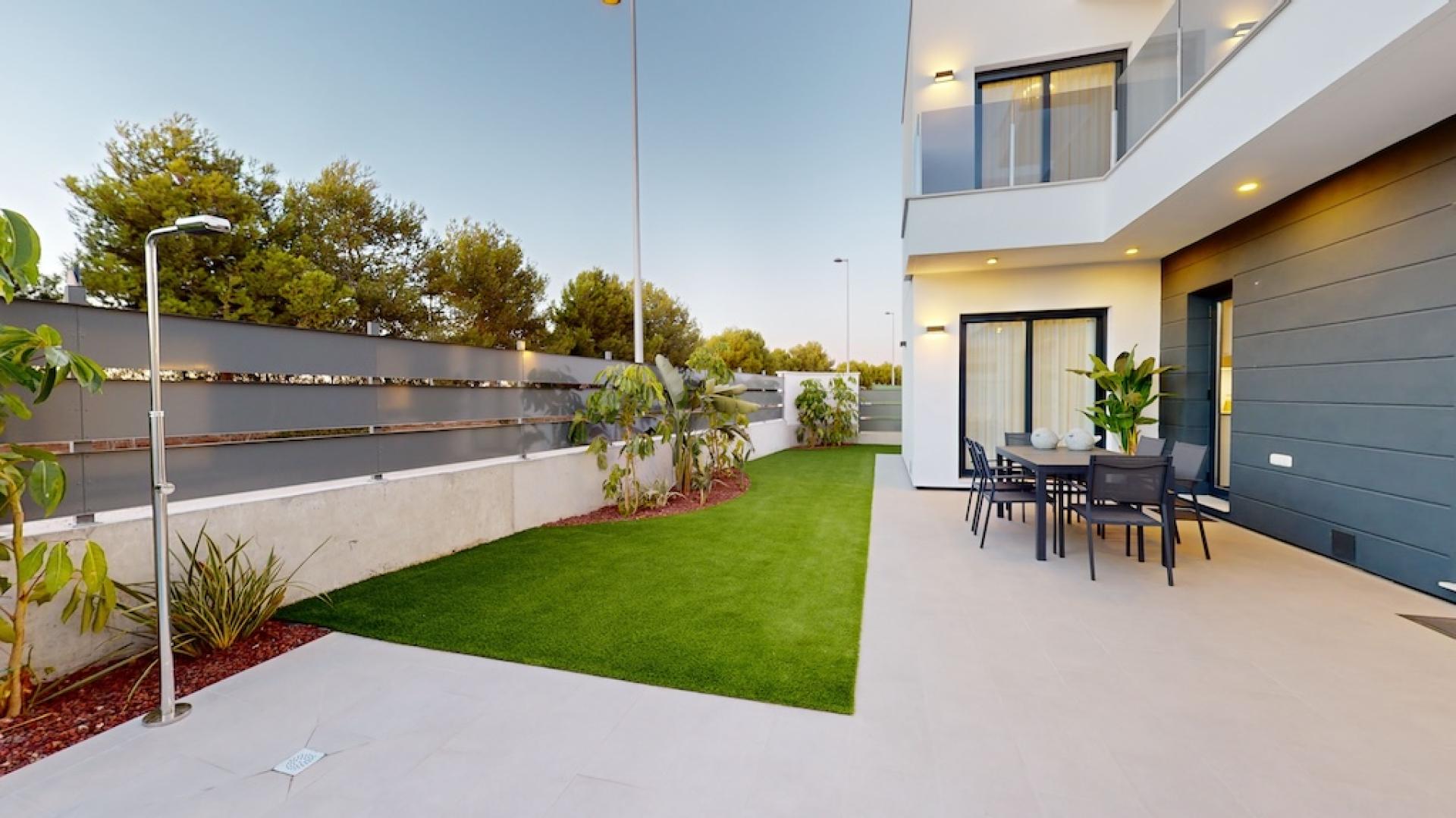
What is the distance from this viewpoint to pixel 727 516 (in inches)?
260

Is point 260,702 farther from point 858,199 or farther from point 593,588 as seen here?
point 858,199

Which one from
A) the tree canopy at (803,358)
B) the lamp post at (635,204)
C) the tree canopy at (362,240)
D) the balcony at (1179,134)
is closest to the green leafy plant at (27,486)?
the lamp post at (635,204)

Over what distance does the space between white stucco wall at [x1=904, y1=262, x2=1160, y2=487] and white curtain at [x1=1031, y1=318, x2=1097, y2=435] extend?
289 millimetres

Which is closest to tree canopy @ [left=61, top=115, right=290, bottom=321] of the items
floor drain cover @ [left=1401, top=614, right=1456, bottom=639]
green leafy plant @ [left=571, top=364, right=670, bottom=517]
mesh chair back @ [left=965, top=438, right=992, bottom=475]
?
green leafy plant @ [left=571, top=364, right=670, bottom=517]

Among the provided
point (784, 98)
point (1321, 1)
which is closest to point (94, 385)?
point (1321, 1)

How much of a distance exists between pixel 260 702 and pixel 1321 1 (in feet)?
23.1

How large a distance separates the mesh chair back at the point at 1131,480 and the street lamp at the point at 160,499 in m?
5.62

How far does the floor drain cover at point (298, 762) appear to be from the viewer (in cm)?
209

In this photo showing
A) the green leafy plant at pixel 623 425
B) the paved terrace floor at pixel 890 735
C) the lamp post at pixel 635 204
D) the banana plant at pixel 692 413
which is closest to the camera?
the paved terrace floor at pixel 890 735

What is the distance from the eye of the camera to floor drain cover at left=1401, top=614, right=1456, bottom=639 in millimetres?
3318

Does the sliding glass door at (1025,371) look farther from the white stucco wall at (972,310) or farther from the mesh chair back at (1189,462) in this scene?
the mesh chair back at (1189,462)

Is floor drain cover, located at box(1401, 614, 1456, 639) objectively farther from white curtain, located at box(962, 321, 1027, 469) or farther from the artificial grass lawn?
white curtain, located at box(962, 321, 1027, 469)

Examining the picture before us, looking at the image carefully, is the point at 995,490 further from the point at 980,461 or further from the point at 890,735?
the point at 890,735

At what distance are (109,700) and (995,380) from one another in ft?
29.5
